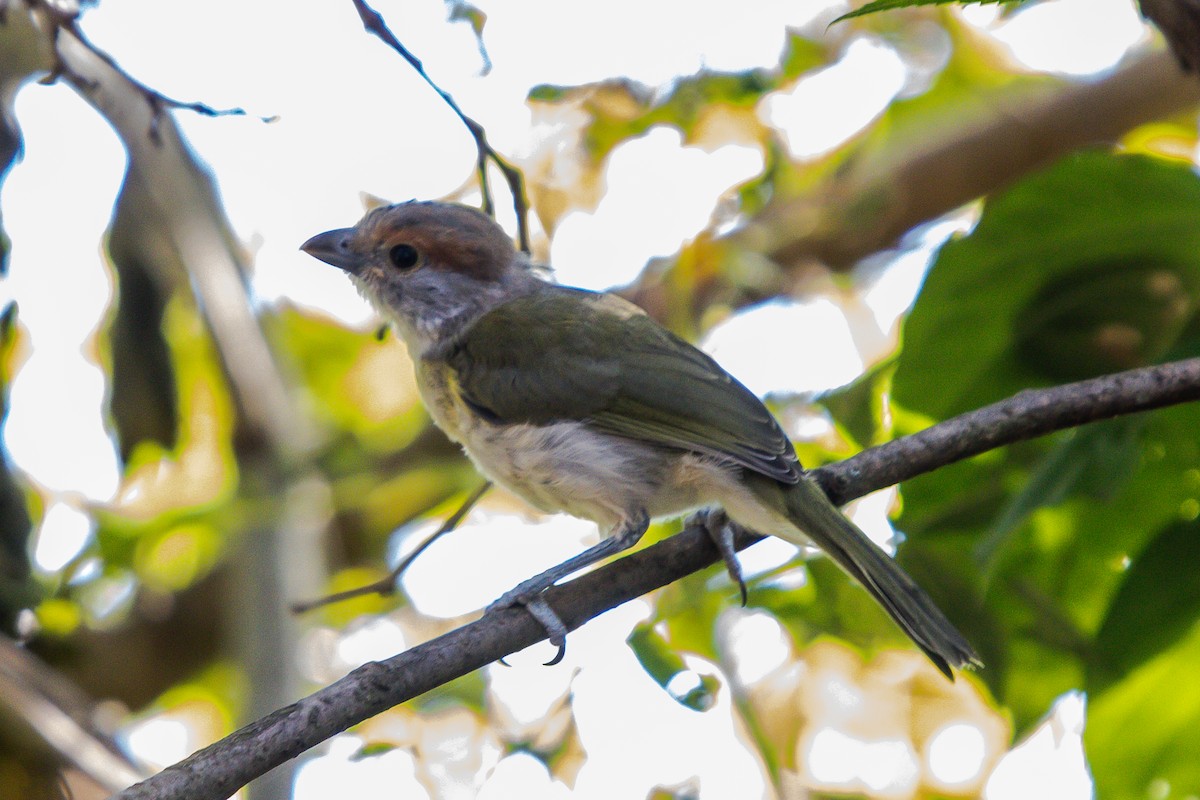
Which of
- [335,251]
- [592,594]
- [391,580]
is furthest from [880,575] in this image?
[335,251]

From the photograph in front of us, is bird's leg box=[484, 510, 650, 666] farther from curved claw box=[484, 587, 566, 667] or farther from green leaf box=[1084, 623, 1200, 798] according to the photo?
green leaf box=[1084, 623, 1200, 798]

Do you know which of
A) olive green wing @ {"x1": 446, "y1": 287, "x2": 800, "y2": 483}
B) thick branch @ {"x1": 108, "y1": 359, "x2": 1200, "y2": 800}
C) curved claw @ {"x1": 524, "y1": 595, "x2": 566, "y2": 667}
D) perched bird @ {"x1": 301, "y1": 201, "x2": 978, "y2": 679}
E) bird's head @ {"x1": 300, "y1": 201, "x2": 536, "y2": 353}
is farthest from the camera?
bird's head @ {"x1": 300, "y1": 201, "x2": 536, "y2": 353}

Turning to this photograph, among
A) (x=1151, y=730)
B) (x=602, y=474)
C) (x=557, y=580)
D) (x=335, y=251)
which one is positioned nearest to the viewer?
(x=1151, y=730)

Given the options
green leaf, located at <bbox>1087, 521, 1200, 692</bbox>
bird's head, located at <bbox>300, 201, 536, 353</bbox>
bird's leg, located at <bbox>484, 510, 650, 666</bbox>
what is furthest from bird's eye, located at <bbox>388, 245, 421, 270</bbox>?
green leaf, located at <bbox>1087, 521, 1200, 692</bbox>

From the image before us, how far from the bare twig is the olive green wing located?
33 centimetres

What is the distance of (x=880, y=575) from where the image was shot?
107 inches

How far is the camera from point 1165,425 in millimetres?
2711

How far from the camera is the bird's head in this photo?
388 centimetres

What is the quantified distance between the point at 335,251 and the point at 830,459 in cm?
162

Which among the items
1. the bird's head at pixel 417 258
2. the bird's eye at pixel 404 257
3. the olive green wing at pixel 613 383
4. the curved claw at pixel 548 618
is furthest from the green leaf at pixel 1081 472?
the bird's eye at pixel 404 257

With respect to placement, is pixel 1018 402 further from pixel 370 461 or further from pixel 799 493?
pixel 370 461

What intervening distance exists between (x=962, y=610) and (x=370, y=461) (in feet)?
8.71

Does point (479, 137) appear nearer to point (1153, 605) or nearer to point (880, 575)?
point (880, 575)

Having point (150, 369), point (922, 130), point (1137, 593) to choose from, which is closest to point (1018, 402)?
point (1137, 593)
